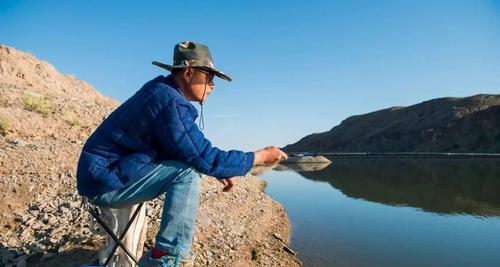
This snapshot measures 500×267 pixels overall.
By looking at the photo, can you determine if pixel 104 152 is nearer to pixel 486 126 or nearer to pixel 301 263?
pixel 301 263

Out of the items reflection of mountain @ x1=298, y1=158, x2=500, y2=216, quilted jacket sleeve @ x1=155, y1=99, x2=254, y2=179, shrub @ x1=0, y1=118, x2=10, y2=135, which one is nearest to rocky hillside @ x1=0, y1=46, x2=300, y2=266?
shrub @ x1=0, y1=118, x2=10, y2=135

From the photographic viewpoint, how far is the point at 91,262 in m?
6.89

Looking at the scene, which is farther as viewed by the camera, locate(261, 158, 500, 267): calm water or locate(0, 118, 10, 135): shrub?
locate(0, 118, 10, 135): shrub

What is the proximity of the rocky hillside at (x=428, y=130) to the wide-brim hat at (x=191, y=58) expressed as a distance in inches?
2956

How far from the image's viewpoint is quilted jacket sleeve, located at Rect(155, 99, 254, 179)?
4.15 meters

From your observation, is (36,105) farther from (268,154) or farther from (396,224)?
(268,154)

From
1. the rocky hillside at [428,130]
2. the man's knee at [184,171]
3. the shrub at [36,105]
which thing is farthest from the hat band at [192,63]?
the rocky hillside at [428,130]

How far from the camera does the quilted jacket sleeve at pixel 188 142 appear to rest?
4.15 m

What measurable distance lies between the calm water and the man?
6.66 meters

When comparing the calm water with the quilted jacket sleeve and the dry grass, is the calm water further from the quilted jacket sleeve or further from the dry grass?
the dry grass

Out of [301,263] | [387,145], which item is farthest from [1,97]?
[387,145]

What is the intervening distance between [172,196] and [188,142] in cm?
57

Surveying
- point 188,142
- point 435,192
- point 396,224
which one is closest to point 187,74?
point 188,142

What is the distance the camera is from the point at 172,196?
4359 millimetres
